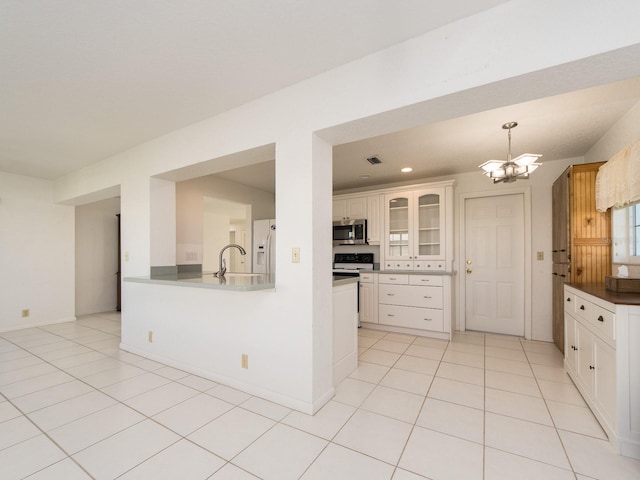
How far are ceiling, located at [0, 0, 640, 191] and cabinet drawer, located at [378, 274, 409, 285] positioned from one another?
1780mm

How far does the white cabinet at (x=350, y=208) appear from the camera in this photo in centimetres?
472

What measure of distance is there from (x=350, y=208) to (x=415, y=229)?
1.16m

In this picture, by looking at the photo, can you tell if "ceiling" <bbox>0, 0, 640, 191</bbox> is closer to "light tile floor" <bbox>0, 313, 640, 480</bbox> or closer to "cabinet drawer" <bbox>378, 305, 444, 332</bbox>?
"cabinet drawer" <bbox>378, 305, 444, 332</bbox>

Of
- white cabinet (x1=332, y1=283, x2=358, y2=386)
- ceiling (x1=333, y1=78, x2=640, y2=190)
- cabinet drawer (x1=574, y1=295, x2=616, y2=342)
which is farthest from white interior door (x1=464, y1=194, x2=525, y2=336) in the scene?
white cabinet (x1=332, y1=283, x2=358, y2=386)

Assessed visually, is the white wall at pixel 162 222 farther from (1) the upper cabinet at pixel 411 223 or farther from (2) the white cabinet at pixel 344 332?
(1) the upper cabinet at pixel 411 223

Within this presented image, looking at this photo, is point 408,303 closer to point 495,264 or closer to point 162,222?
point 495,264

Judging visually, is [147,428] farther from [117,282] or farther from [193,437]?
[117,282]

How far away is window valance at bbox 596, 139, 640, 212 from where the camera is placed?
2051 millimetres

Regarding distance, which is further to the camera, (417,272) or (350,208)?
(350,208)

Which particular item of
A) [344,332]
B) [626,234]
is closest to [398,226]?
[344,332]

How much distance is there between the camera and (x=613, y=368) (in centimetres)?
164

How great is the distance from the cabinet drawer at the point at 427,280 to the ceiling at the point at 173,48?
119 inches

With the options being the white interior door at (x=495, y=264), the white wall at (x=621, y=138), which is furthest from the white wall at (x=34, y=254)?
the white wall at (x=621, y=138)

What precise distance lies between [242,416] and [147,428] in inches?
23.6
